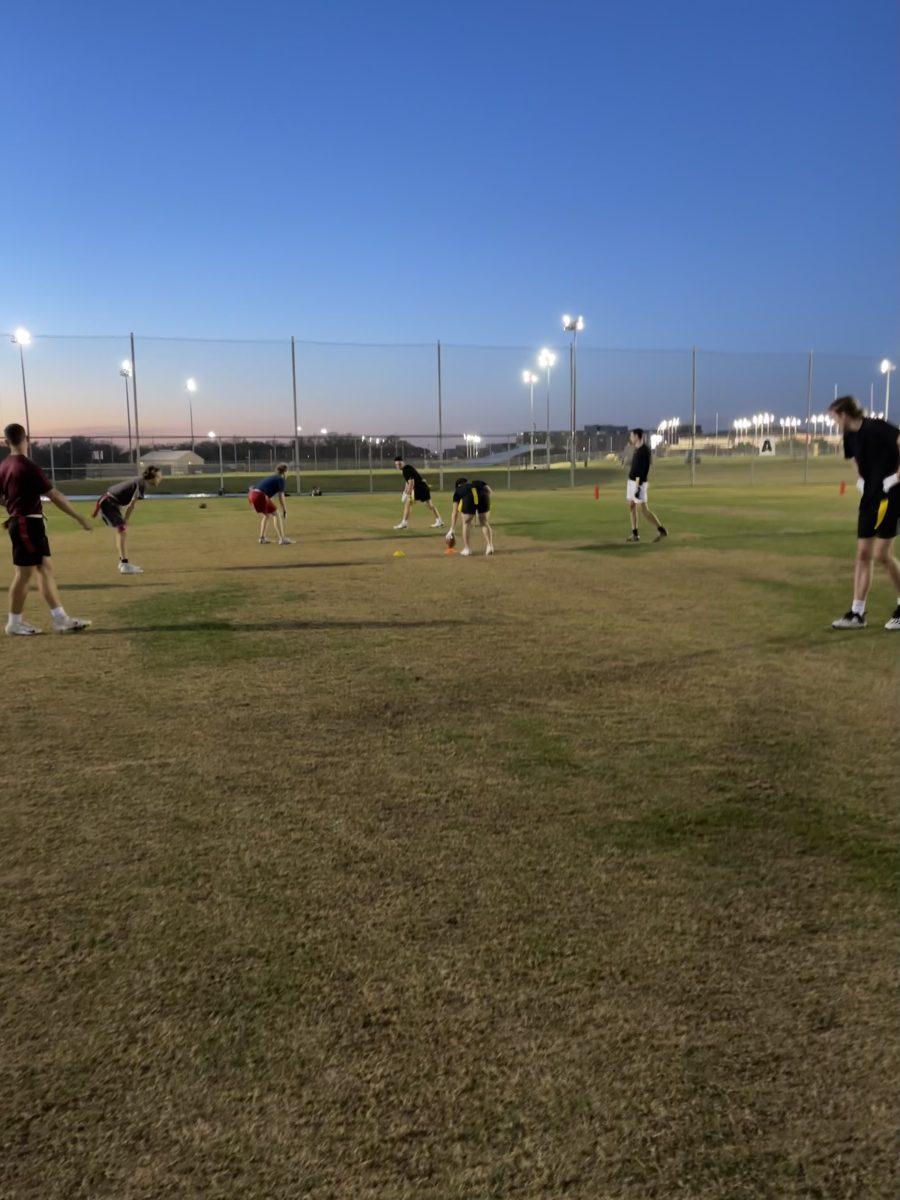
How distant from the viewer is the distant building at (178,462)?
55.1 metres

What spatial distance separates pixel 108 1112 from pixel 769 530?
19107mm

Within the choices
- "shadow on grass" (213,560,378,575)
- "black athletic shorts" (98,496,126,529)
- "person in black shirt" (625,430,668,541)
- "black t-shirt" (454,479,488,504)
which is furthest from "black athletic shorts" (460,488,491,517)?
"black athletic shorts" (98,496,126,529)

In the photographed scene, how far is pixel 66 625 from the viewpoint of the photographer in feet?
29.6

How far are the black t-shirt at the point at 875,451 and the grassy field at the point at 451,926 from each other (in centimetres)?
186

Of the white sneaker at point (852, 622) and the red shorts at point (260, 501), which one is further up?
the red shorts at point (260, 501)

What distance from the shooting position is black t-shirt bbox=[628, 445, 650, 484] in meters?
15.9

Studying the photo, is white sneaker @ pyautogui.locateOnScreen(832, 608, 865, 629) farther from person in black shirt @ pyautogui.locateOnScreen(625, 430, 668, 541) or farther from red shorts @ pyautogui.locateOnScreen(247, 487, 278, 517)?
red shorts @ pyautogui.locateOnScreen(247, 487, 278, 517)

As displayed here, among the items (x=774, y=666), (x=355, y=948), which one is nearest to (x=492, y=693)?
(x=774, y=666)

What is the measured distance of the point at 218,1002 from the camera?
9.15 ft

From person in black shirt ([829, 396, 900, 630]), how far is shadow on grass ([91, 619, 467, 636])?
4097 mm

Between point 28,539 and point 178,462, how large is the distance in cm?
5265

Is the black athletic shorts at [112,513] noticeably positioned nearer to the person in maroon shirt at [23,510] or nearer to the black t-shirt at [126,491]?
the black t-shirt at [126,491]

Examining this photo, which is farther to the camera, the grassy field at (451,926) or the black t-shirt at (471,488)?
the black t-shirt at (471,488)

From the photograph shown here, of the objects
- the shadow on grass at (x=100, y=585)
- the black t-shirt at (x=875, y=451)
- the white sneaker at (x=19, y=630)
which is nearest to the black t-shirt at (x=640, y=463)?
the black t-shirt at (x=875, y=451)
